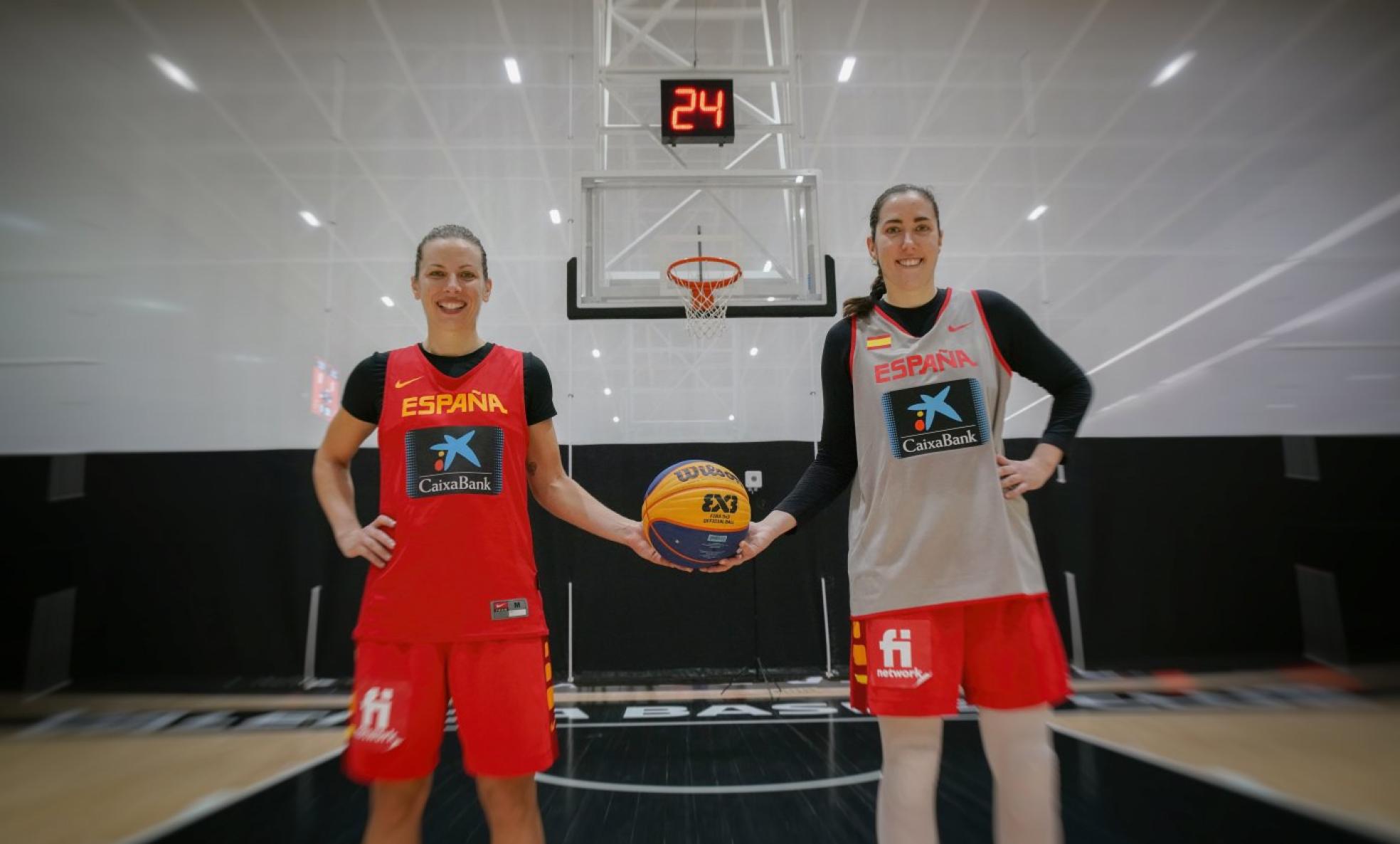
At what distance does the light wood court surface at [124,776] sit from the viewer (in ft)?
8.34

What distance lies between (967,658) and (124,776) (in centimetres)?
377

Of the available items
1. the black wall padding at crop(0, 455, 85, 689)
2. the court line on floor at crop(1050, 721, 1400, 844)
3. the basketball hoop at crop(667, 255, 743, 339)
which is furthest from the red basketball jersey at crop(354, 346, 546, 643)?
the black wall padding at crop(0, 455, 85, 689)

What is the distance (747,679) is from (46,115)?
5.60 meters

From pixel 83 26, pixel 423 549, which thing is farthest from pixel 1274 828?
pixel 83 26

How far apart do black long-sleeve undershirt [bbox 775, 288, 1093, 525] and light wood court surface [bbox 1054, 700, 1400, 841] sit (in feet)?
6.57

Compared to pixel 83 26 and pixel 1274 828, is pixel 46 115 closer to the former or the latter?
pixel 83 26

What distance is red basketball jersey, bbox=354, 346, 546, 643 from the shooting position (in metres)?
1.41

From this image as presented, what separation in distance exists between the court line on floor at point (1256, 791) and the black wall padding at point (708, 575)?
232 cm

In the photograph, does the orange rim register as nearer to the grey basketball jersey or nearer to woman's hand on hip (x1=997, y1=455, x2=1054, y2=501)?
the grey basketball jersey

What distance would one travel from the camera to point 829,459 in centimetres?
167

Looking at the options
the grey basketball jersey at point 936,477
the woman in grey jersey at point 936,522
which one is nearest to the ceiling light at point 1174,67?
the woman in grey jersey at point 936,522

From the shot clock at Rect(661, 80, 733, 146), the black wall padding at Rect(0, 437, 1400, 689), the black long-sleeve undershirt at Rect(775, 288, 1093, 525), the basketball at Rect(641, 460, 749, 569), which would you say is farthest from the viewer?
the black wall padding at Rect(0, 437, 1400, 689)

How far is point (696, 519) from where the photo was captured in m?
1.72

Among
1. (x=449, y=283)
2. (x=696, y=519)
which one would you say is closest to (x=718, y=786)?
(x=696, y=519)
